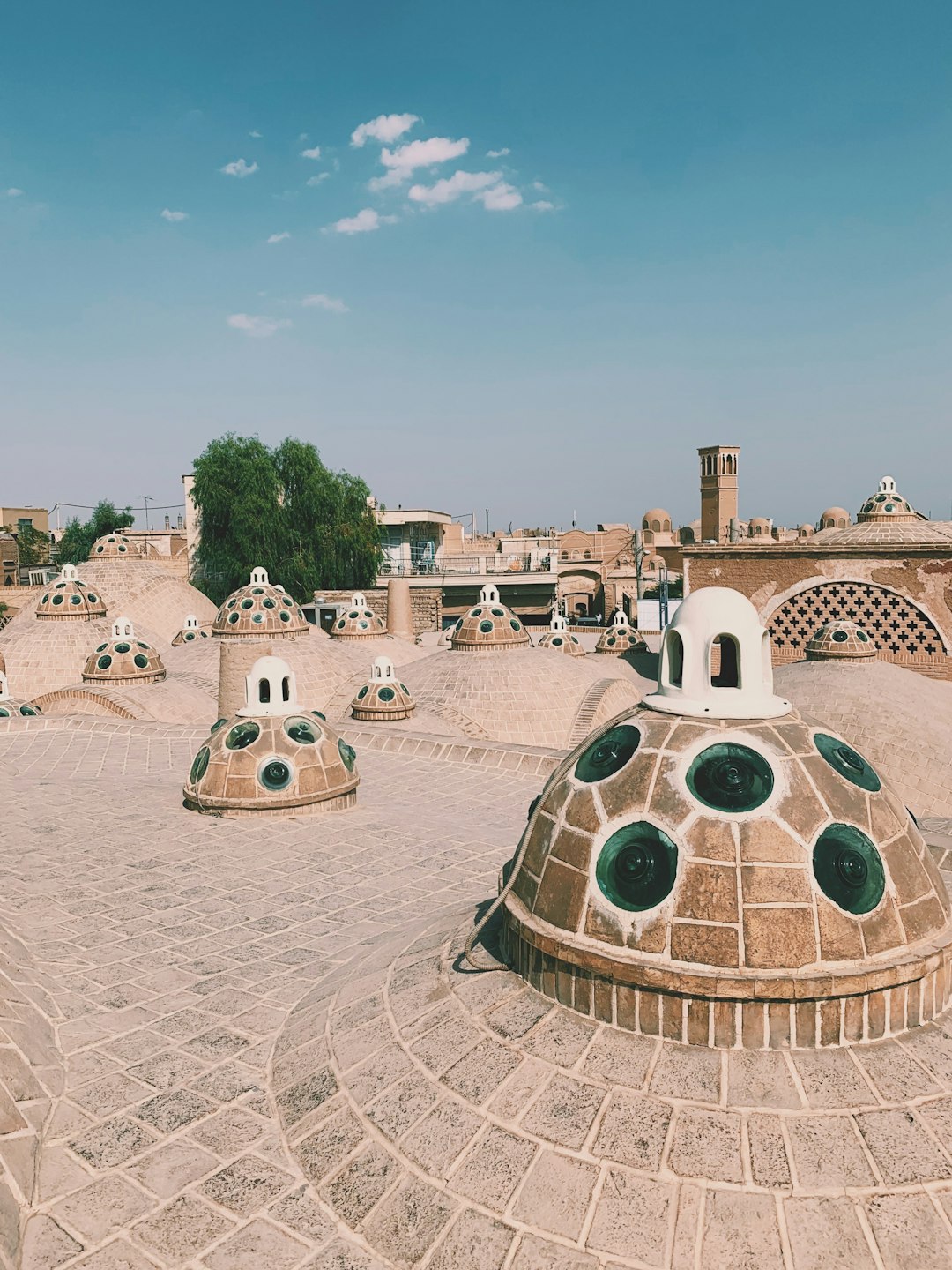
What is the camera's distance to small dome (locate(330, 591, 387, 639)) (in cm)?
2331

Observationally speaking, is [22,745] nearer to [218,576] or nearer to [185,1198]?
[185,1198]

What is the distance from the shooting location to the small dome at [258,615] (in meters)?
20.1

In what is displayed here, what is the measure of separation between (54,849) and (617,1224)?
6.16 metres

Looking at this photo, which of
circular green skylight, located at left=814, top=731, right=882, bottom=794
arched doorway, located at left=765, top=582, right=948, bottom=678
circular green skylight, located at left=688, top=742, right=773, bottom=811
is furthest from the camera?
arched doorway, located at left=765, top=582, right=948, bottom=678

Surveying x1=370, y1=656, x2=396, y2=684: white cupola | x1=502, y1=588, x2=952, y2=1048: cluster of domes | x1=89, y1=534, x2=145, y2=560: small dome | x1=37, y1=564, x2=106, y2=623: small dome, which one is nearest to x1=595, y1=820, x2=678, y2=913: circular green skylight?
x1=502, y1=588, x2=952, y2=1048: cluster of domes

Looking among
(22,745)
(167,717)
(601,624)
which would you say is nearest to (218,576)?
(601,624)

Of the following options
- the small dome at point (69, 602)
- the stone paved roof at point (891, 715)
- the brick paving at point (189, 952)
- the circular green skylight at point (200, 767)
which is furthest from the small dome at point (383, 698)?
the small dome at point (69, 602)

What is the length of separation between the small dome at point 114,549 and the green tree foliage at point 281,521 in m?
7.04

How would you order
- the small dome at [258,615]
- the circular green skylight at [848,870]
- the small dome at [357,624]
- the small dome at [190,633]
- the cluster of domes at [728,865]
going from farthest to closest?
the small dome at [190,633]
the small dome at [357,624]
the small dome at [258,615]
the circular green skylight at [848,870]
the cluster of domes at [728,865]

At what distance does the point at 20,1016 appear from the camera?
14.1ft

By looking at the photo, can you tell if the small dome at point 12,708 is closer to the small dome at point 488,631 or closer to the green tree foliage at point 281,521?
the small dome at point 488,631

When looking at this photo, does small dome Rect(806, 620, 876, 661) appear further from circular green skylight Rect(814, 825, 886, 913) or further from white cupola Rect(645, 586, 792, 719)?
circular green skylight Rect(814, 825, 886, 913)

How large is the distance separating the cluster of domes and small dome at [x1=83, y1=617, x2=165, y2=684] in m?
15.9

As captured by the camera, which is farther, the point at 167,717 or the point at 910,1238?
the point at 167,717
